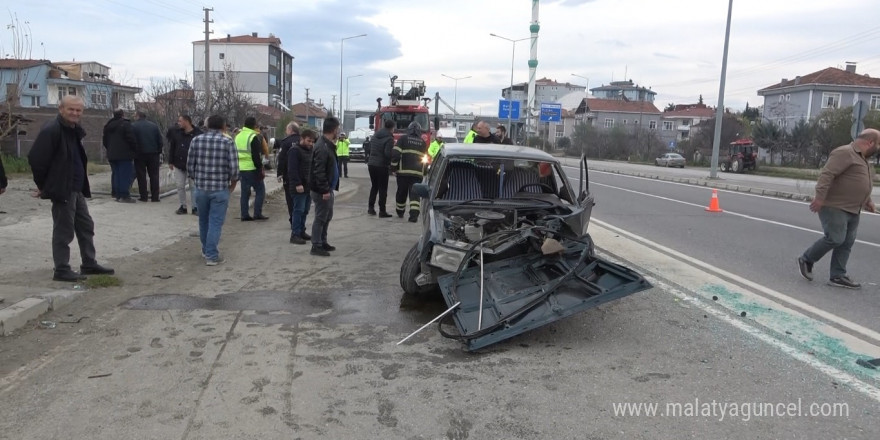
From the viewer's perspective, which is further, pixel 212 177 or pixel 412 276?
pixel 212 177

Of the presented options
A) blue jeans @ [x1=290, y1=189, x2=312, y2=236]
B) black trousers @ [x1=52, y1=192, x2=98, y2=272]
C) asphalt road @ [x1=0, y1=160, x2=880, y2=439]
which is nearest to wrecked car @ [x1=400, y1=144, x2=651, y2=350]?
asphalt road @ [x1=0, y1=160, x2=880, y2=439]

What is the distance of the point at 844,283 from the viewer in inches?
270

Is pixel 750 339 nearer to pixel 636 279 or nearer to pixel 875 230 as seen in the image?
pixel 636 279

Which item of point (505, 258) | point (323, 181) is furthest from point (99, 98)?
point (505, 258)

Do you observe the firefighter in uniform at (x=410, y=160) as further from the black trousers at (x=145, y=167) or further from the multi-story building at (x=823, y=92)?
the multi-story building at (x=823, y=92)

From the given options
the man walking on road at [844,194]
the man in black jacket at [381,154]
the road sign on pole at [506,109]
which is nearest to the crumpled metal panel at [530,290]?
the man walking on road at [844,194]

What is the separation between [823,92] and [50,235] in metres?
69.0

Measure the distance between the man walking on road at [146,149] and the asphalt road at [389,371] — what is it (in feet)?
17.5

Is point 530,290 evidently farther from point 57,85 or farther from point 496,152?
point 57,85

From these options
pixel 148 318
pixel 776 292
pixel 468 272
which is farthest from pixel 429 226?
pixel 776 292

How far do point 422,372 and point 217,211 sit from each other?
419cm

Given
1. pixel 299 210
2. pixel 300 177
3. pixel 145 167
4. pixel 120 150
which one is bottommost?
pixel 299 210

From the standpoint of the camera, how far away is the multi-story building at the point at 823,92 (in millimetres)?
59906

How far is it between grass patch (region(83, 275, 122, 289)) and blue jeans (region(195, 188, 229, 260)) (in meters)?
1.20
